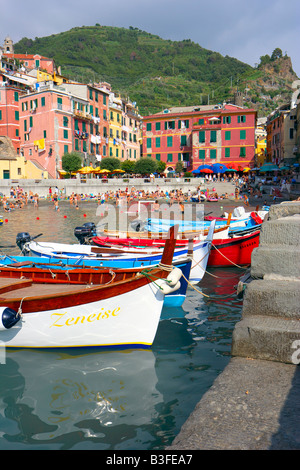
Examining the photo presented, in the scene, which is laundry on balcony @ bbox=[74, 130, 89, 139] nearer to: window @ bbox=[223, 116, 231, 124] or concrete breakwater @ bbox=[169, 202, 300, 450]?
window @ bbox=[223, 116, 231, 124]

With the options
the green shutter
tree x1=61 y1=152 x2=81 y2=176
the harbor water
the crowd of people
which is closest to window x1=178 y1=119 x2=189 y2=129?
the green shutter

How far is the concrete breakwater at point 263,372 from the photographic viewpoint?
101 inches

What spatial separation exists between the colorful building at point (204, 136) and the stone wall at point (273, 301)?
50882mm

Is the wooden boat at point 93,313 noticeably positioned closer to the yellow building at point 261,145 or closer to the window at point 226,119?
the window at point 226,119

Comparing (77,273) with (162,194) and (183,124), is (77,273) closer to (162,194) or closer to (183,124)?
(162,194)

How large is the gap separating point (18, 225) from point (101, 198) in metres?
15.6

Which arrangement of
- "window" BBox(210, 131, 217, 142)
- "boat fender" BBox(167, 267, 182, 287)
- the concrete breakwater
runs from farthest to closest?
"window" BBox(210, 131, 217, 142) < "boat fender" BBox(167, 267, 182, 287) < the concrete breakwater

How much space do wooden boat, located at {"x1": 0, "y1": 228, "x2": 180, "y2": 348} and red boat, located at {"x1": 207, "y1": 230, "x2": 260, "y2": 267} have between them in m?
7.44

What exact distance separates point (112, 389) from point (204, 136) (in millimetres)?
50683

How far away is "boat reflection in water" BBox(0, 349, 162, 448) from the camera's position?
4.99m

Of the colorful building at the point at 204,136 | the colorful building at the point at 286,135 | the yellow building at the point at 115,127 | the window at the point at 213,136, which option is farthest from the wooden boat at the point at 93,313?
the yellow building at the point at 115,127

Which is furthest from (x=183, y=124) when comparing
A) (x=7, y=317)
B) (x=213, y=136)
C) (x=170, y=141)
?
(x=7, y=317)

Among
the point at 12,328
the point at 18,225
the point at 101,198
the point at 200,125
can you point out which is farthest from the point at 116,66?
the point at 12,328

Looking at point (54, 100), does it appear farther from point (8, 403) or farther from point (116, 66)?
point (116, 66)
